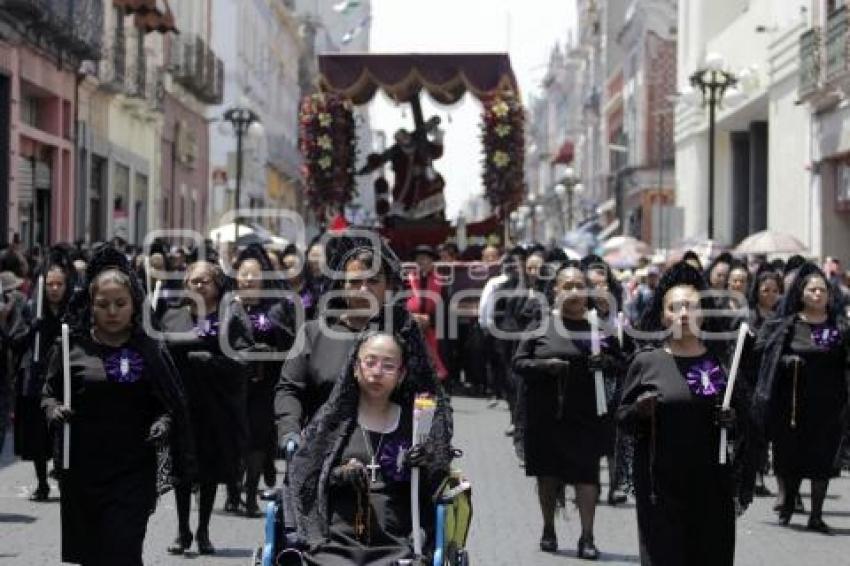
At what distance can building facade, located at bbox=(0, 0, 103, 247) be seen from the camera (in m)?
28.4

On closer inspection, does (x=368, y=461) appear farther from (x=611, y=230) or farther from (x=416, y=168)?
(x=611, y=230)

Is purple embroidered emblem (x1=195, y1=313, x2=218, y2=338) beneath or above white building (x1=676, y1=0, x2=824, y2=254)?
beneath

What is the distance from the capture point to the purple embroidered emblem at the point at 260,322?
12180 mm

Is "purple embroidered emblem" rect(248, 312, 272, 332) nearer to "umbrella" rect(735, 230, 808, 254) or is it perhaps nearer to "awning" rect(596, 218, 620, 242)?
"umbrella" rect(735, 230, 808, 254)

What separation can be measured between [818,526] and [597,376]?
2.10 m

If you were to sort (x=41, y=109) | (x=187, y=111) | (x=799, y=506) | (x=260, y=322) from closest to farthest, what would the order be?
(x=260, y=322) → (x=799, y=506) → (x=41, y=109) → (x=187, y=111)

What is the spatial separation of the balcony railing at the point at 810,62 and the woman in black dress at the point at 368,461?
23.8 metres

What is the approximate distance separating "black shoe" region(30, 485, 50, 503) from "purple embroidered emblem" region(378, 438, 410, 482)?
20.6 ft

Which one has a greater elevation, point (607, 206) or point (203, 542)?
point (607, 206)

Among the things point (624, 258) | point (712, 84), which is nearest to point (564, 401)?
point (712, 84)

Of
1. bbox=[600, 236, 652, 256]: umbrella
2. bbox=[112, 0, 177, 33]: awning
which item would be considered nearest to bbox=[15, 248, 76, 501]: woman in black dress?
bbox=[112, 0, 177, 33]: awning

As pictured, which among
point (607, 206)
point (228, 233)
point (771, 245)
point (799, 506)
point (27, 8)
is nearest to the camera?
point (799, 506)

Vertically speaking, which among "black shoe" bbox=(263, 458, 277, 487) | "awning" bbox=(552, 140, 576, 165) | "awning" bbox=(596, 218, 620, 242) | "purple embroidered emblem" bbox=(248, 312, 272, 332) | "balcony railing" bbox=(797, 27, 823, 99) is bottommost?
"black shoe" bbox=(263, 458, 277, 487)

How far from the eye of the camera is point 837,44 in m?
28.6
